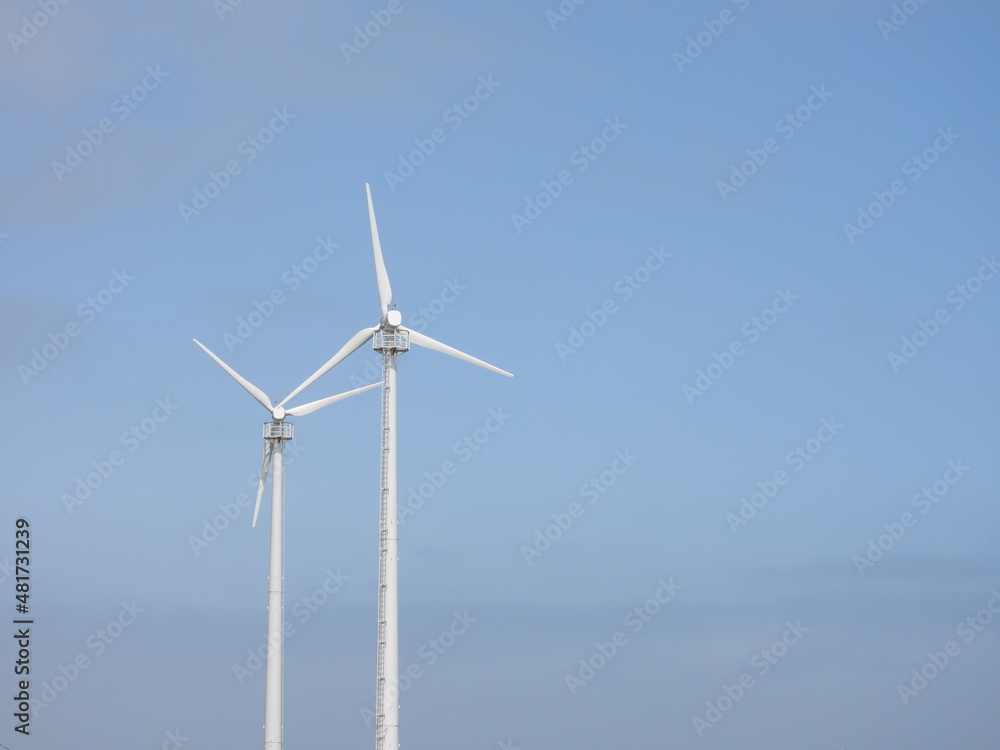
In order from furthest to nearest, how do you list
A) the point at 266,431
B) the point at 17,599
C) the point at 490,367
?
the point at 266,431 → the point at 490,367 → the point at 17,599

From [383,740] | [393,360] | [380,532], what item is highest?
[393,360]

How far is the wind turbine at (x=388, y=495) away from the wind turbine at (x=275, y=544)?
664 centimetres

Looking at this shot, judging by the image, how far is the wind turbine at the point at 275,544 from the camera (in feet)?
490

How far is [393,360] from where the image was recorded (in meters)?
141

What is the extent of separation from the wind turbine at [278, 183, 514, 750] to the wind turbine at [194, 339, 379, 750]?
6.64 meters

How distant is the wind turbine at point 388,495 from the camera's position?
449 ft

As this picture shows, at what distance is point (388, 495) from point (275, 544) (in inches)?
590

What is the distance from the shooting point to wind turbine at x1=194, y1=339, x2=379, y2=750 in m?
149

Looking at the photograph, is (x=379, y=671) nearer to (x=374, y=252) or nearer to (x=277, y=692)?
(x=277, y=692)

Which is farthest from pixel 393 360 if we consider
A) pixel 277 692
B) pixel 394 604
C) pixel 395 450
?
pixel 277 692

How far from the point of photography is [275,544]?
5920 inches

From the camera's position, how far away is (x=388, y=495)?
139m

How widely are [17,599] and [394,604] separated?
76.1 feet

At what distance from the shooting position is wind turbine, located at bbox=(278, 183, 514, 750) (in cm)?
13675
